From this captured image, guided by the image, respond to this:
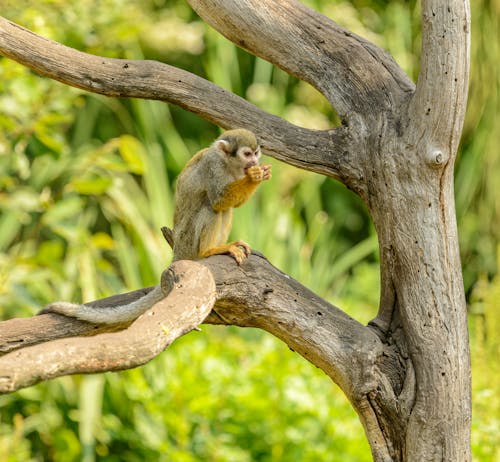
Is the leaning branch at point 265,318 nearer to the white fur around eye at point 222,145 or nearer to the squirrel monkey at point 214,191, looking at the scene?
the squirrel monkey at point 214,191

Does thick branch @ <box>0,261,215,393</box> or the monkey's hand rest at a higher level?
the monkey's hand

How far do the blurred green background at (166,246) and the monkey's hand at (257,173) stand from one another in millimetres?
757

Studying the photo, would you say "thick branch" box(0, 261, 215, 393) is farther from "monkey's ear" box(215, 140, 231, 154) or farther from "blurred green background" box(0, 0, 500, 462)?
"blurred green background" box(0, 0, 500, 462)

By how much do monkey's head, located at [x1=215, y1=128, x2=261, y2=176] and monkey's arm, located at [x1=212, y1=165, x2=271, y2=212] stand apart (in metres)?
0.04

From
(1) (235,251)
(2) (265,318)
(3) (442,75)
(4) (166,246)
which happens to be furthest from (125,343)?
(4) (166,246)

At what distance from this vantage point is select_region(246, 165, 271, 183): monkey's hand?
2.98m

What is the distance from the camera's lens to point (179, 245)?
316 cm

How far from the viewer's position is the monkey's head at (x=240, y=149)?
9.70 ft

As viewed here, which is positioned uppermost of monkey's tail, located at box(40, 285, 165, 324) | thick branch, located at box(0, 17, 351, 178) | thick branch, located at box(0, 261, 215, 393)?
thick branch, located at box(0, 17, 351, 178)

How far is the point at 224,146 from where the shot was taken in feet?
10.2

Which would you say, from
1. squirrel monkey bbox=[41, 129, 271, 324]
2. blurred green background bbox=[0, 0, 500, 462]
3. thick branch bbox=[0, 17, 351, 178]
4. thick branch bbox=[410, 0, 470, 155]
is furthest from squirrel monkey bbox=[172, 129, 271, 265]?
thick branch bbox=[410, 0, 470, 155]

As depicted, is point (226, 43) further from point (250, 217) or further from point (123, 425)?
point (123, 425)

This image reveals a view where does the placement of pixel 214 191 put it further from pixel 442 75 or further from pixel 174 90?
pixel 442 75

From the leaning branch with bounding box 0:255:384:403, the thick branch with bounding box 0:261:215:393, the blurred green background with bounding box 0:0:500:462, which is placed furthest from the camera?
the blurred green background with bounding box 0:0:500:462
